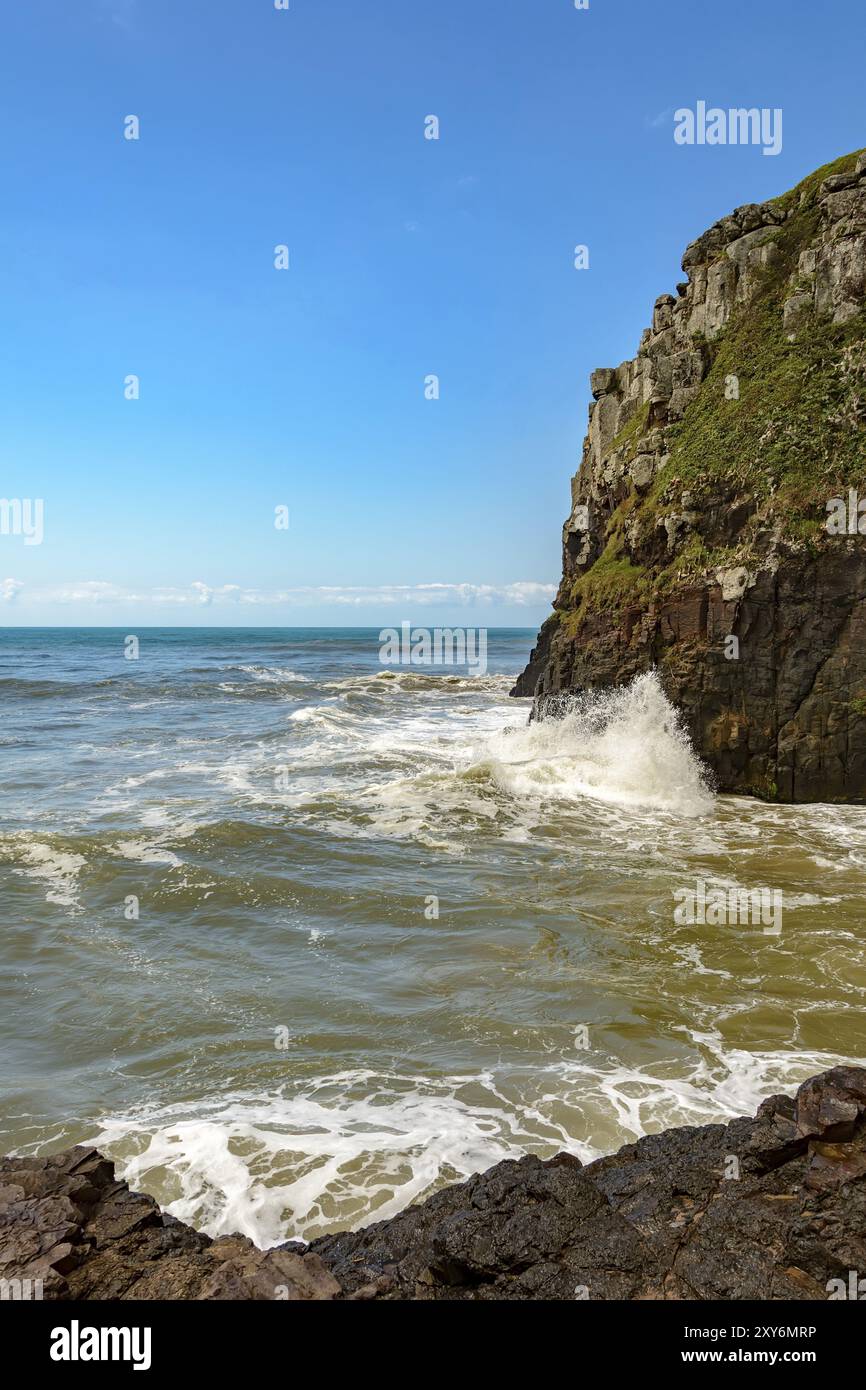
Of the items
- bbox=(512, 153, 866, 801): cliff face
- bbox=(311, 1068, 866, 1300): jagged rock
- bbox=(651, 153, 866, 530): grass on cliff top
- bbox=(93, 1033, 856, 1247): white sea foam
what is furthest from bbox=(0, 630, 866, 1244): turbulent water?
bbox=(651, 153, 866, 530): grass on cliff top

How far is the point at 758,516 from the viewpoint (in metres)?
19.0

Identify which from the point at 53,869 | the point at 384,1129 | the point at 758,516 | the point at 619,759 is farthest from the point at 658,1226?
the point at 758,516

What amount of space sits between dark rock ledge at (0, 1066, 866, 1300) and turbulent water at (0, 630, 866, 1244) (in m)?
1.00

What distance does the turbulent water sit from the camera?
6.74 meters

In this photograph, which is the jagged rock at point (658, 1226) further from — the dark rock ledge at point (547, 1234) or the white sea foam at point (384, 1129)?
the white sea foam at point (384, 1129)

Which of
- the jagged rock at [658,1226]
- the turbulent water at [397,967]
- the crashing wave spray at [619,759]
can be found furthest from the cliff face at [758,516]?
the jagged rock at [658,1226]

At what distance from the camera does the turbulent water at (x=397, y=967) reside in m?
6.74

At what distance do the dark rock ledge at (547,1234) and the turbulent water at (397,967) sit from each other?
1.00 meters

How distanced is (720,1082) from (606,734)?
1416 cm

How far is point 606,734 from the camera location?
21.1 m

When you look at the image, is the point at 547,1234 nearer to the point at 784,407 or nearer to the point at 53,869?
the point at 53,869

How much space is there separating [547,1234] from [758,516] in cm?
1797

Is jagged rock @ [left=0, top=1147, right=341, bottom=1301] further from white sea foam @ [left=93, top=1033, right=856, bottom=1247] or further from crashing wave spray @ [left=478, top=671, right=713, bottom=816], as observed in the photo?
crashing wave spray @ [left=478, top=671, right=713, bottom=816]
